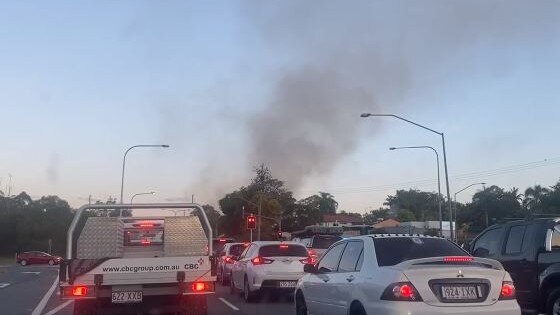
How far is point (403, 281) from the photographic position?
26.5 feet

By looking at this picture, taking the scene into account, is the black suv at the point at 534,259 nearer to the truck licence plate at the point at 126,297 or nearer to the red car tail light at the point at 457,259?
the red car tail light at the point at 457,259

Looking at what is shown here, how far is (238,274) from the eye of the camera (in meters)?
19.1

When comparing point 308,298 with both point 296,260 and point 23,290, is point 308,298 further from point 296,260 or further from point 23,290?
point 23,290

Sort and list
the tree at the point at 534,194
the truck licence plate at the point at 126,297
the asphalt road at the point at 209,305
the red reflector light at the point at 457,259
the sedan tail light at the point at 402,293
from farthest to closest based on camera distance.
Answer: the tree at the point at 534,194
the asphalt road at the point at 209,305
the truck licence plate at the point at 126,297
the red reflector light at the point at 457,259
the sedan tail light at the point at 402,293

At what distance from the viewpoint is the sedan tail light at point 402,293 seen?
26.3ft

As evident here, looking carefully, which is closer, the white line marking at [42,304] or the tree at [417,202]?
the white line marking at [42,304]

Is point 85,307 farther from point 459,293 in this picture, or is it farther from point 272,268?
point 272,268

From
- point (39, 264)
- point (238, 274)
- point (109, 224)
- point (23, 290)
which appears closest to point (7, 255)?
point (39, 264)

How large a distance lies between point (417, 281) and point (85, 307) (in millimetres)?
5913

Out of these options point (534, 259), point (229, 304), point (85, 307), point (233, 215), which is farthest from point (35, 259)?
point (534, 259)

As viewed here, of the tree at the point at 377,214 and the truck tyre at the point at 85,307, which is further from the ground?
the tree at the point at 377,214

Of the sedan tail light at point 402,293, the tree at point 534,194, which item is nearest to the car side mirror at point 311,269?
the sedan tail light at point 402,293

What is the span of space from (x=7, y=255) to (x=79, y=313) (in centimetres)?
8360

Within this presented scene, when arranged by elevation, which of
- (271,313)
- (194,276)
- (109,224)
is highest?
(109,224)
